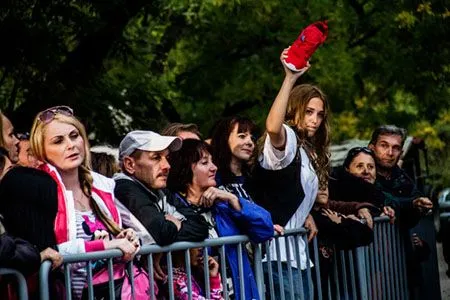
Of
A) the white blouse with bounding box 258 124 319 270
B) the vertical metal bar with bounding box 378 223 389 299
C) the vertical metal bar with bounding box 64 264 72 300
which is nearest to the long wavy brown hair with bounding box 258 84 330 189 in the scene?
the white blouse with bounding box 258 124 319 270

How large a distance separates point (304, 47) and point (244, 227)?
3.70ft

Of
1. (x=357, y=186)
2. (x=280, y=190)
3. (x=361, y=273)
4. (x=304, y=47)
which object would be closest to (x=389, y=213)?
(x=357, y=186)

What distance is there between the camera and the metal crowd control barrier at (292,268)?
722 cm

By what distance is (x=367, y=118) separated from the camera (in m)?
29.2

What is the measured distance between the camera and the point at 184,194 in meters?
8.45

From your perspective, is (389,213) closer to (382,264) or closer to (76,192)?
(382,264)

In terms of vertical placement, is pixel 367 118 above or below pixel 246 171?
above

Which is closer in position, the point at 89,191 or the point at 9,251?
the point at 9,251

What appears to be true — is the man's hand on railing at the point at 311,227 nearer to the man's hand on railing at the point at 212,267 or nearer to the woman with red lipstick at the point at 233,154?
the woman with red lipstick at the point at 233,154

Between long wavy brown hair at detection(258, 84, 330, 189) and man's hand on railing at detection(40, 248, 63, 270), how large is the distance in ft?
10.3

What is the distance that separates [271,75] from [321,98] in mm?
14621

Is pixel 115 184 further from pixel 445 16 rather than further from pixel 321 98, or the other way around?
pixel 445 16

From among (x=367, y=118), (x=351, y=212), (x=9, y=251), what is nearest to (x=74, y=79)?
(x=351, y=212)

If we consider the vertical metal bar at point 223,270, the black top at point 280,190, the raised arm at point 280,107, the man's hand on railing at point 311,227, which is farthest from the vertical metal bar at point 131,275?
the man's hand on railing at point 311,227
